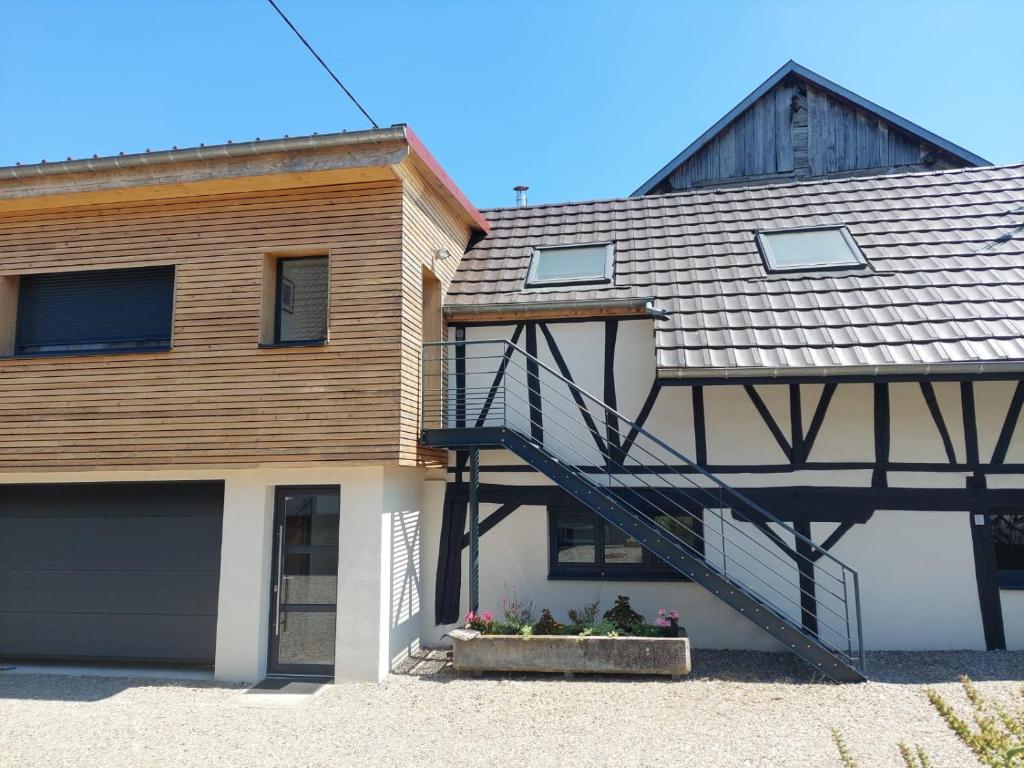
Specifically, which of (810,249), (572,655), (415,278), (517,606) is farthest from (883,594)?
(415,278)

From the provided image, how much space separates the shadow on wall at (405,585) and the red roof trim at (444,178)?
12.7ft

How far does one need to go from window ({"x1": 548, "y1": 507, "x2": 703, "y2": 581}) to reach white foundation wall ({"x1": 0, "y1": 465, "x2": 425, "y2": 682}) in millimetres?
1853

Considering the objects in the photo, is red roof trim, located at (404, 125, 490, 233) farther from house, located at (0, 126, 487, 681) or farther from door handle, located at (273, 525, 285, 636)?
door handle, located at (273, 525, 285, 636)

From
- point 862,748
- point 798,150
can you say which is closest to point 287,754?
point 862,748

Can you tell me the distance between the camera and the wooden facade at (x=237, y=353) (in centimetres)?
695

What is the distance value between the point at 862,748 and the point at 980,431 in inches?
170

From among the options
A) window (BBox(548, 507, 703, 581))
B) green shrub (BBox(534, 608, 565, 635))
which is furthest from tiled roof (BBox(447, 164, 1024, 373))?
green shrub (BBox(534, 608, 565, 635))

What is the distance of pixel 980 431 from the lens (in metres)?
7.49

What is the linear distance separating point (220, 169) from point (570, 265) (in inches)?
174

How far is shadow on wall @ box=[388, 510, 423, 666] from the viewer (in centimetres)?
717

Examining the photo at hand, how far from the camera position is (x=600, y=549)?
8039 mm

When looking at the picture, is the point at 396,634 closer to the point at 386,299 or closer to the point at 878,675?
the point at 386,299

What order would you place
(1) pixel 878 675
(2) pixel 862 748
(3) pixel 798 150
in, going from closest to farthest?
1. (2) pixel 862 748
2. (1) pixel 878 675
3. (3) pixel 798 150

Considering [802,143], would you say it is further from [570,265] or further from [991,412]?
[991,412]
